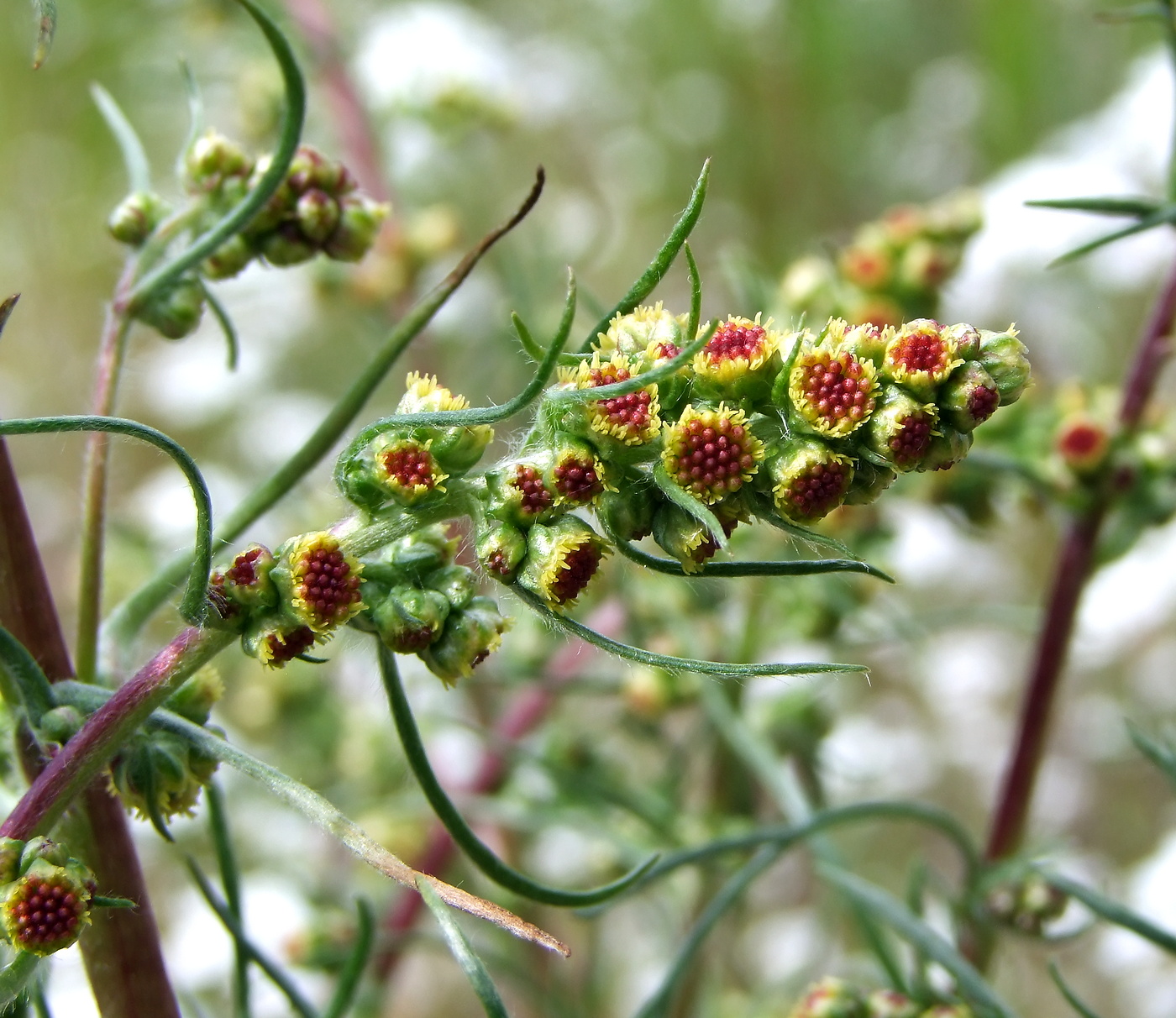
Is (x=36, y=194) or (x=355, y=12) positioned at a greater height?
(x=355, y=12)

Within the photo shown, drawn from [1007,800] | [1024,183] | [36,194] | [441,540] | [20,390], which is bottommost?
[441,540]

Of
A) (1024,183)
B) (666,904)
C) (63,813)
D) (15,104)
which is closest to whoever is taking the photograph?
(63,813)

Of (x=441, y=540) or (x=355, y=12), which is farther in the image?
(x=355, y=12)

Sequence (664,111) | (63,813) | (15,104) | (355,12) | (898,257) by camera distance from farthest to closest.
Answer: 1. (664,111)
2. (15,104)
3. (355,12)
4. (898,257)
5. (63,813)

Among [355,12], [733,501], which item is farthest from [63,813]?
[355,12]

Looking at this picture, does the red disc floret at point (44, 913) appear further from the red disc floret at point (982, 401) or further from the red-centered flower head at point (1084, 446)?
the red-centered flower head at point (1084, 446)

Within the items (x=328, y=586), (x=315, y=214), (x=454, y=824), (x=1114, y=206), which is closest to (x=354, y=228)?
(x=315, y=214)

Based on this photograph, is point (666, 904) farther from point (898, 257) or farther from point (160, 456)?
point (160, 456)
